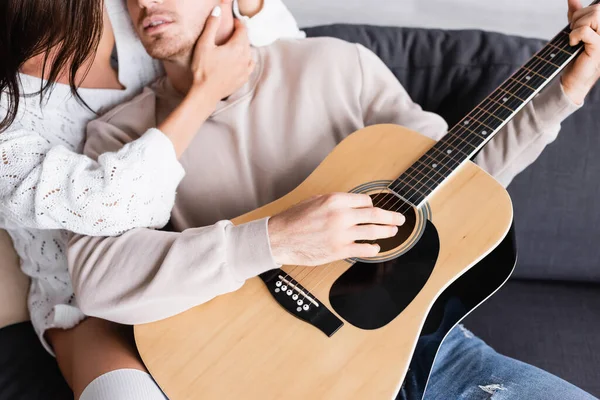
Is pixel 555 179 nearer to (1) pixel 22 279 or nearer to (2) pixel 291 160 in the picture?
(2) pixel 291 160

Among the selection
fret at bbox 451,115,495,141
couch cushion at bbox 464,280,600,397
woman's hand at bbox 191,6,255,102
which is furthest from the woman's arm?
couch cushion at bbox 464,280,600,397

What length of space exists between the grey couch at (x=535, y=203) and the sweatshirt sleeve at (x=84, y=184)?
2.47 ft

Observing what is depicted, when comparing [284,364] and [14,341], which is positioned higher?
[284,364]

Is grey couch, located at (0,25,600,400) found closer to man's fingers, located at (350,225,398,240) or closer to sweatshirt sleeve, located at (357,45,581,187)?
sweatshirt sleeve, located at (357,45,581,187)

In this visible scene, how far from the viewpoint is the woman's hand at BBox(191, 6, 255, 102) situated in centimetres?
127

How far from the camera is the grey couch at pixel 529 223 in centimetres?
150

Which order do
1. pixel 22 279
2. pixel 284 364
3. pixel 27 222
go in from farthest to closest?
pixel 22 279 → pixel 27 222 → pixel 284 364

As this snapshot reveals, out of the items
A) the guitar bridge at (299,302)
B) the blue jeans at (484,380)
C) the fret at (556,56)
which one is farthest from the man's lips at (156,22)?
the blue jeans at (484,380)

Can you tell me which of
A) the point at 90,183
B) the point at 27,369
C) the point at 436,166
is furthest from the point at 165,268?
the point at 27,369

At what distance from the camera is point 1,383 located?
142cm

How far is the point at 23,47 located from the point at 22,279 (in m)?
0.71

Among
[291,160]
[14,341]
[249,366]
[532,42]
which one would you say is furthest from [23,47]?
[532,42]

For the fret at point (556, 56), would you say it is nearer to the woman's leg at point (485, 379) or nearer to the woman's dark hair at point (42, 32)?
the woman's leg at point (485, 379)

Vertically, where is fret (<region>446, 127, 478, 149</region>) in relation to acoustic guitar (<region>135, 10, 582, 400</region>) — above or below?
above
